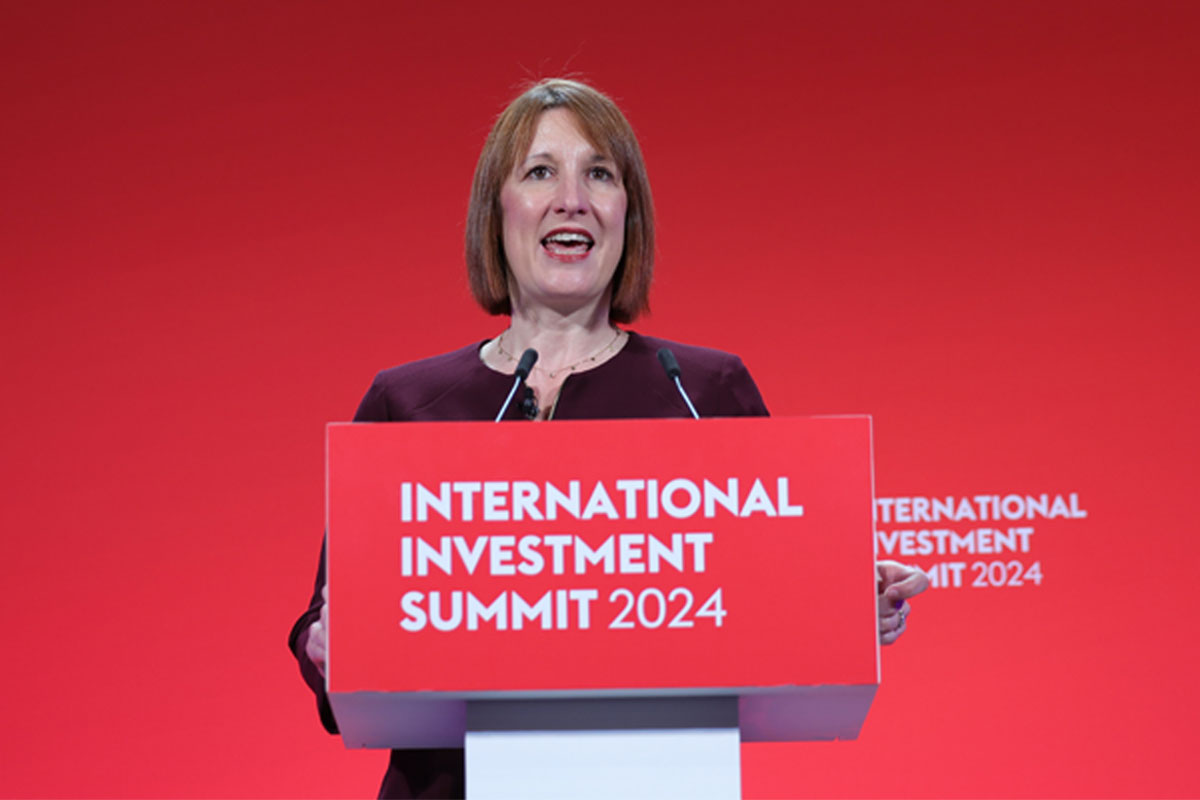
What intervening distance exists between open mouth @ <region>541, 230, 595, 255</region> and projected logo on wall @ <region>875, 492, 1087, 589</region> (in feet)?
4.43

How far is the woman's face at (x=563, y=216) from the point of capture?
152 cm

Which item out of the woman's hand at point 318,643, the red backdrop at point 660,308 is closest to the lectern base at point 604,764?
the woman's hand at point 318,643

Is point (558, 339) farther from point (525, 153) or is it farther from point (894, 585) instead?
point (894, 585)

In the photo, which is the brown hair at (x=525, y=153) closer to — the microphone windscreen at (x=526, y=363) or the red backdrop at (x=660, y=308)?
the microphone windscreen at (x=526, y=363)

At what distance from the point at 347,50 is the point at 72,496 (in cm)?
111

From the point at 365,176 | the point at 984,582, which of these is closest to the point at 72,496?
the point at 365,176

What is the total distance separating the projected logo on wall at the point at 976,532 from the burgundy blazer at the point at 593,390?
115cm

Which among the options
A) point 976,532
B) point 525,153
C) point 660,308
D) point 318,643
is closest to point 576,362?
point 525,153

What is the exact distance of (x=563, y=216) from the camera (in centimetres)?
152

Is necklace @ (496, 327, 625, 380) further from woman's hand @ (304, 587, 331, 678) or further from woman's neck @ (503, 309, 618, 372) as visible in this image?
woman's hand @ (304, 587, 331, 678)

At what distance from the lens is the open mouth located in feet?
5.01

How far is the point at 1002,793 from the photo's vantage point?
2654 mm

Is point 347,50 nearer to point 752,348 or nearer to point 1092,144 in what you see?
point 752,348

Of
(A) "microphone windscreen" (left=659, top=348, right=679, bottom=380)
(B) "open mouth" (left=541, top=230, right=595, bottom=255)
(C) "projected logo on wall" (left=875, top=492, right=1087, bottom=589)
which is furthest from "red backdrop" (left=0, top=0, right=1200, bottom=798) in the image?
(A) "microphone windscreen" (left=659, top=348, right=679, bottom=380)
